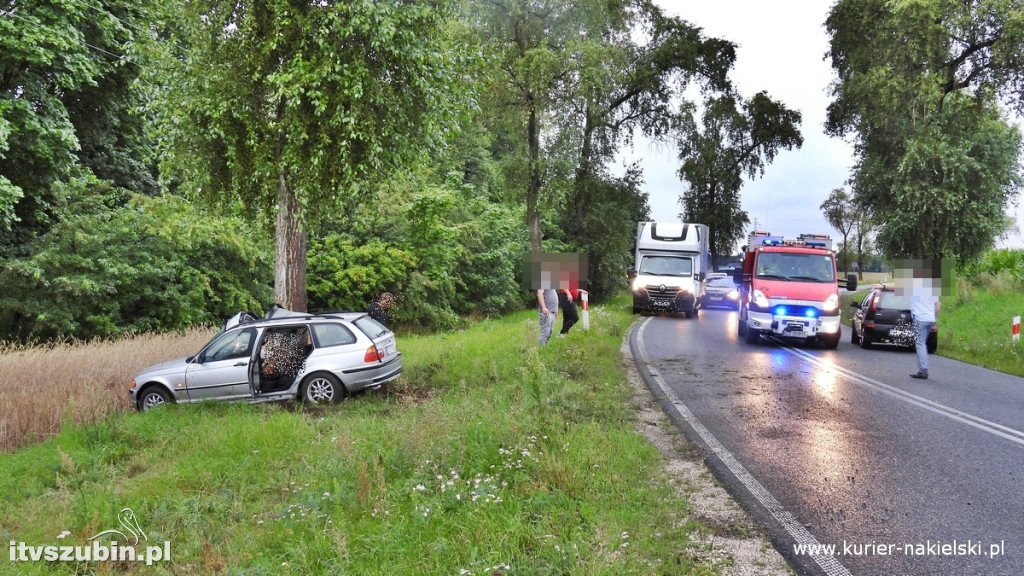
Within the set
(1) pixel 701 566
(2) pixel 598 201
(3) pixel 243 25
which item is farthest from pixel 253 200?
(2) pixel 598 201

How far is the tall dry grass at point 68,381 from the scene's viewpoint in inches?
325

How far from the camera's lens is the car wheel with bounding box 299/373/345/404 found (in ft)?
28.9

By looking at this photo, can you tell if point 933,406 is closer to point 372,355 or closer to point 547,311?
point 547,311

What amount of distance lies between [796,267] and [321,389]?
11600 millimetres

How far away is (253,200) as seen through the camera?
10.5 metres

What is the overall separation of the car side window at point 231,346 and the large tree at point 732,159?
37.3 m

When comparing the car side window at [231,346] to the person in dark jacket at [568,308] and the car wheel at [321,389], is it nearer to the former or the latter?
the car wheel at [321,389]

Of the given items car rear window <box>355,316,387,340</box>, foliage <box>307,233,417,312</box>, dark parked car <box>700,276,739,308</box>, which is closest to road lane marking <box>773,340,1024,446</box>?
car rear window <box>355,316,387,340</box>

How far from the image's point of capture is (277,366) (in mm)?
8875

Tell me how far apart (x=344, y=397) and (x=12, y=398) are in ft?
15.7

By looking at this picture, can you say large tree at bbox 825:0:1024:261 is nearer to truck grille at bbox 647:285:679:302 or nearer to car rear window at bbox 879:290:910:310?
truck grille at bbox 647:285:679:302

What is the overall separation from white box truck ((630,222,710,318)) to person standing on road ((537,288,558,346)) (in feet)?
40.8

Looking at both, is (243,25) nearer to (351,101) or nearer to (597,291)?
(351,101)

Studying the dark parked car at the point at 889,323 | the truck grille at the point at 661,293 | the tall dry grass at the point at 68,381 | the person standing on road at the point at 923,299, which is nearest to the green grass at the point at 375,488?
the tall dry grass at the point at 68,381
